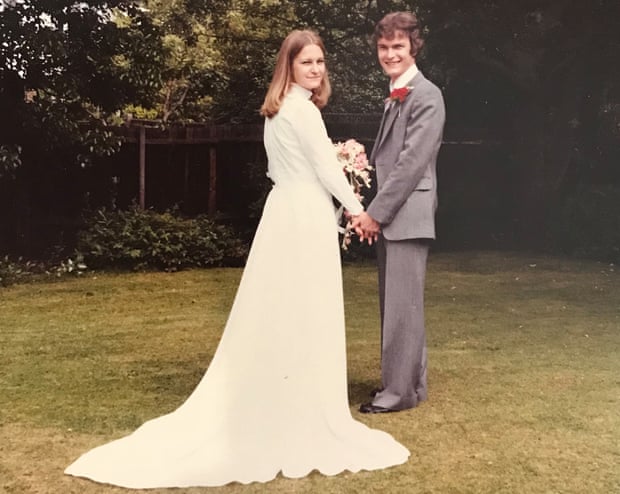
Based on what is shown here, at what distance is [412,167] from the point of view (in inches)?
189

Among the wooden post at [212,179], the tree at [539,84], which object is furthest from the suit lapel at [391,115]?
the tree at [539,84]

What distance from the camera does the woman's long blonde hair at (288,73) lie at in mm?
4320

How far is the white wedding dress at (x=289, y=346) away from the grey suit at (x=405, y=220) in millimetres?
433

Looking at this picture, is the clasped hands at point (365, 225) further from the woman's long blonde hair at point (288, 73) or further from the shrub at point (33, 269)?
the shrub at point (33, 269)

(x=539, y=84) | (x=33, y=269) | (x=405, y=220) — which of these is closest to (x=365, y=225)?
(x=405, y=220)

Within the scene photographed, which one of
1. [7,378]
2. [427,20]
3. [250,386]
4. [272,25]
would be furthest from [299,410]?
[427,20]

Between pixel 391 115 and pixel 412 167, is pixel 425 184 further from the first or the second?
pixel 391 115

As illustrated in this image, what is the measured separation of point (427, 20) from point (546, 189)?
210cm

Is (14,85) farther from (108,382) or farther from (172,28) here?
(108,382)

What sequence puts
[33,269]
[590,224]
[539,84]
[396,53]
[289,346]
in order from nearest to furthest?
1. [289,346]
2. [396,53]
3. [33,269]
4. [590,224]
5. [539,84]

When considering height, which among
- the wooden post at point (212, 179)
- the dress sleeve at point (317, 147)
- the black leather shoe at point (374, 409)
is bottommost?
the black leather shoe at point (374, 409)

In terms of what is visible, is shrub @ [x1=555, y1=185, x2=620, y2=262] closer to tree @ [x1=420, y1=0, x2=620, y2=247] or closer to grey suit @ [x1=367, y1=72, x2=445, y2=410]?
tree @ [x1=420, y1=0, x2=620, y2=247]

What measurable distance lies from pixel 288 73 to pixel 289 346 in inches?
47.7

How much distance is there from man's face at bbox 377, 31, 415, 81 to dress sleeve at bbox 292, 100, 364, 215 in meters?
0.61
